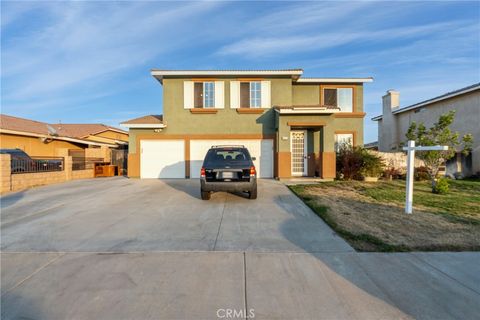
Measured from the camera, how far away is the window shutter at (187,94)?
13.1 meters

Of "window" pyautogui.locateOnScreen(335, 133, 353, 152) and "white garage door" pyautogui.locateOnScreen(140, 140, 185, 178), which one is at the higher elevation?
"window" pyautogui.locateOnScreen(335, 133, 353, 152)

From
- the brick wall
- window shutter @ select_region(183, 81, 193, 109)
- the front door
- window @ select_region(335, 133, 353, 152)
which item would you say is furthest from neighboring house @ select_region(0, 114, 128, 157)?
window @ select_region(335, 133, 353, 152)

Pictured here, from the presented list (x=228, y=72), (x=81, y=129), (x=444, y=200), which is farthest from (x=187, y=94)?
(x=81, y=129)

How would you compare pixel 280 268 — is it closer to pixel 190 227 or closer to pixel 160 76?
pixel 190 227

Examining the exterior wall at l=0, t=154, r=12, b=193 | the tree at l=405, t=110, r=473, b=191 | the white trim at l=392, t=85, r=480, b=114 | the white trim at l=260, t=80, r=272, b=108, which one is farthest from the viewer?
the white trim at l=392, t=85, r=480, b=114

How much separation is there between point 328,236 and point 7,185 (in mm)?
12723

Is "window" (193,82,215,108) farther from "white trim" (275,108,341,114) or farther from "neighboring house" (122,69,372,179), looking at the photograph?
"white trim" (275,108,341,114)

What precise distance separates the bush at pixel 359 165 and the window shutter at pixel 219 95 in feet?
24.4

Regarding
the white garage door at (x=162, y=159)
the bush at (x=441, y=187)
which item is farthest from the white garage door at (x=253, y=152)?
the bush at (x=441, y=187)

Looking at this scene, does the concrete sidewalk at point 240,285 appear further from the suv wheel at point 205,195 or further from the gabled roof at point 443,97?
the gabled roof at point 443,97

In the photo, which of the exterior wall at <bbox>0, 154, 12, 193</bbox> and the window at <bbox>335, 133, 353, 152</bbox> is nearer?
the exterior wall at <bbox>0, 154, 12, 193</bbox>

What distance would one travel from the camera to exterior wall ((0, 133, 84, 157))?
14999mm

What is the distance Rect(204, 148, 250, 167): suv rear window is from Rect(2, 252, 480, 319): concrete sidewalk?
→ 3587mm

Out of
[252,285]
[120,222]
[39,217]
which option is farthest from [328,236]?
[39,217]
